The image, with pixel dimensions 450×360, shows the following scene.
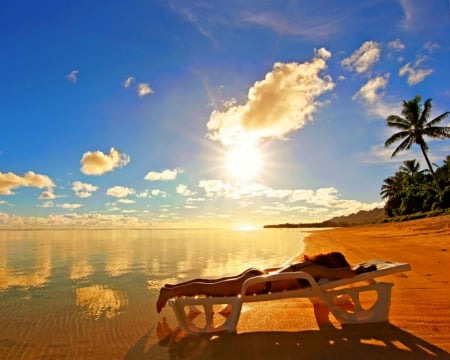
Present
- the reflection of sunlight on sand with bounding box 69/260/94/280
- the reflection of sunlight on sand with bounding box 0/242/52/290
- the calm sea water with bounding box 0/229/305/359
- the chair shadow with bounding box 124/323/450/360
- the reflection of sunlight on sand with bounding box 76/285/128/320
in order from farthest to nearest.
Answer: the reflection of sunlight on sand with bounding box 69/260/94/280
the reflection of sunlight on sand with bounding box 0/242/52/290
the reflection of sunlight on sand with bounding box 76/285/128/320
the calm sea water with bounding box 0/229/305/359
the chair shadow with bounding box 124/323/450/360

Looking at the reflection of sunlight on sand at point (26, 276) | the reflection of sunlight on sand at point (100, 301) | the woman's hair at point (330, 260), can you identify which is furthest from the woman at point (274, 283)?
the reflection of sunlight on sand at point (26, 276)

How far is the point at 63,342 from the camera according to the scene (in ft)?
13.8

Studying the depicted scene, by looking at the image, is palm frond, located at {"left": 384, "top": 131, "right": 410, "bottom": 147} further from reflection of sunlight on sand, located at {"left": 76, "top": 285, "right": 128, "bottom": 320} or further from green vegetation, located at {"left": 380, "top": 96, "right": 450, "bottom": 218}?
reflection of sunlight on sand, located at {"left": 76, "top": 285, "right": 128, "bottom": 320}

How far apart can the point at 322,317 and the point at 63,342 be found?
3.27 m

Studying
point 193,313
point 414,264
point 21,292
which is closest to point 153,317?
point 193,313

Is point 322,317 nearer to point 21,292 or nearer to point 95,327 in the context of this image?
point 95,327

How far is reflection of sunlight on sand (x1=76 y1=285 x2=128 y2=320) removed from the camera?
5500 millimetres

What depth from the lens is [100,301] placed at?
631 centimetres

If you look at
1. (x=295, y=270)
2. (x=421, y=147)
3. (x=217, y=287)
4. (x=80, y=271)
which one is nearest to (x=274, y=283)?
(x=295, y=270)

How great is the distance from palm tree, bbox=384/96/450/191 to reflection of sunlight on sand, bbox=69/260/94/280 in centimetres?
3669

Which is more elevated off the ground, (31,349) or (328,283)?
(328,283)

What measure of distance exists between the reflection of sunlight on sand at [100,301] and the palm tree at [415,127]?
126ft

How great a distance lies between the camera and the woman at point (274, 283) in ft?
14.7

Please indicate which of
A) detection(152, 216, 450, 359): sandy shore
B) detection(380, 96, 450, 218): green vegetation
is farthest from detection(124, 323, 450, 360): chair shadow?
detection(380, 96, 450, 218): green vegetation
